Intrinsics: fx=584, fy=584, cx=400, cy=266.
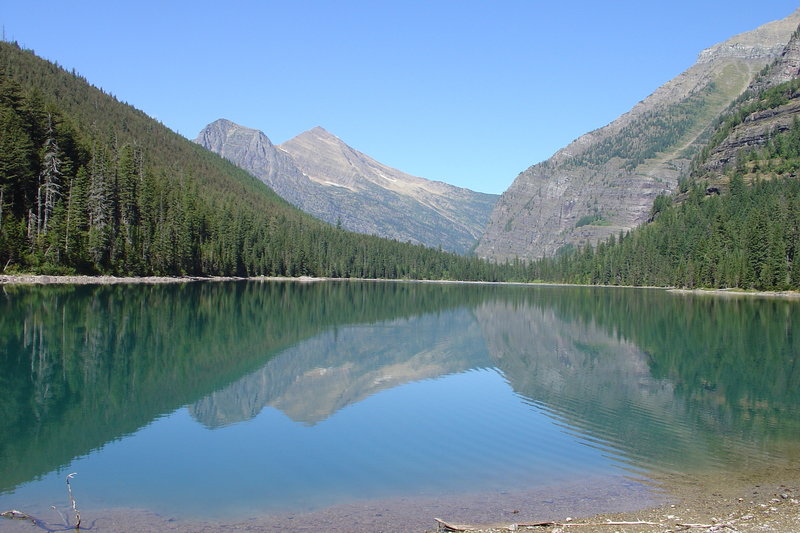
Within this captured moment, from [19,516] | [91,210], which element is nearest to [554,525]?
[19,516]

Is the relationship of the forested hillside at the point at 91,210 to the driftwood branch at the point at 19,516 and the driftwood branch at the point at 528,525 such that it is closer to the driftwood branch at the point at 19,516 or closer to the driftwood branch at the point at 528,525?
the driftwood branch at the point at 19,516

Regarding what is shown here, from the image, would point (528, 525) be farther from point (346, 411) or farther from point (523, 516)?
point (346, 411)

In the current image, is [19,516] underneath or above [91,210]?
underneath

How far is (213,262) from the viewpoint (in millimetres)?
138750

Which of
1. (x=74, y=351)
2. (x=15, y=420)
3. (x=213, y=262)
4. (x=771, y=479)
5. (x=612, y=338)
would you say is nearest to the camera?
(x=771, y=479)

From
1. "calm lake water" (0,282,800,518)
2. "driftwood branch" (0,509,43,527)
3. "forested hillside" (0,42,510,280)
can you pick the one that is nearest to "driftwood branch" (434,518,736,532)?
"calm lake water" (0,282,800,518)

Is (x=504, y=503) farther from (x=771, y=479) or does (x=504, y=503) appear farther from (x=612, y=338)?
(x=612, y=338)

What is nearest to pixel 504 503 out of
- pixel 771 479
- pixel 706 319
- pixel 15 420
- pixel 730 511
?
pixel 730 511

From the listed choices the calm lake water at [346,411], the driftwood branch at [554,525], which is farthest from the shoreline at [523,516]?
the calm lake water at [346,411]

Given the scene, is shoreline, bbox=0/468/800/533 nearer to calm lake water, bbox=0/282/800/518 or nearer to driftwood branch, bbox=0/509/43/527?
driftwood branch, bbox=0/509/43/527

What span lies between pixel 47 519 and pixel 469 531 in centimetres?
921

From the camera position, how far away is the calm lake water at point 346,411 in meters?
16.4

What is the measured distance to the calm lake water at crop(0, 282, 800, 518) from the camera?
16.4 metres

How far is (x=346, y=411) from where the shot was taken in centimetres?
2578
